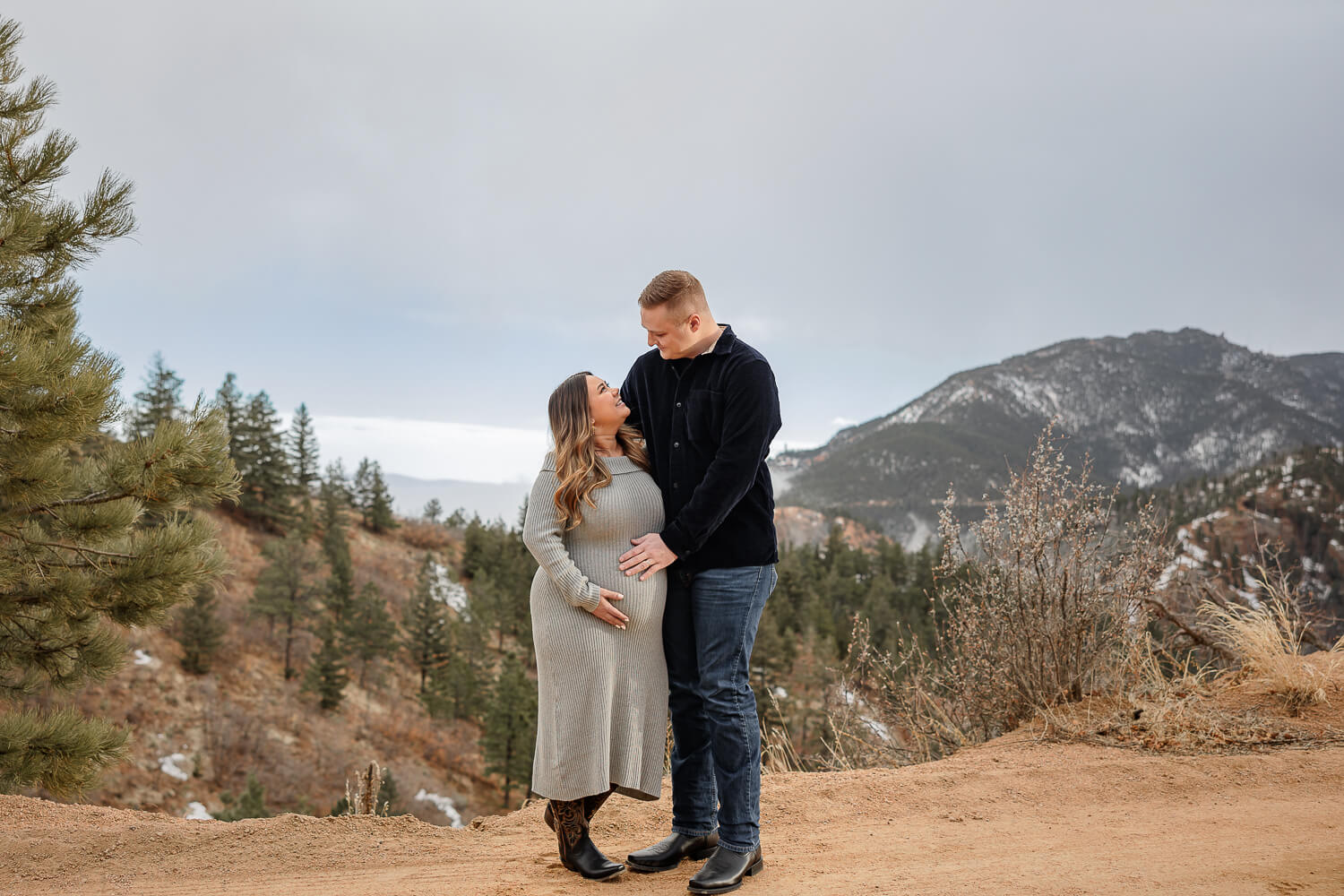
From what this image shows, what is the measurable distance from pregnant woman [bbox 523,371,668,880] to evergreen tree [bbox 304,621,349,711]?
96.0ft

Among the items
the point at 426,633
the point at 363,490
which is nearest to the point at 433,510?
the point at 363,490

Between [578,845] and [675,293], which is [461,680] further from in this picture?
[675,293]

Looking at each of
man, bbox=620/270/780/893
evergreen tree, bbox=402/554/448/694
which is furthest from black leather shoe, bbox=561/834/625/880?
evergreen tree, bbox=402/554/448/694

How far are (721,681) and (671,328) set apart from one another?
121cm

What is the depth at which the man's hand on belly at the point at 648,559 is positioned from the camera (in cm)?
280

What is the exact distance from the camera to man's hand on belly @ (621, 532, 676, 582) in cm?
280

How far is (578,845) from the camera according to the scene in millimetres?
2930

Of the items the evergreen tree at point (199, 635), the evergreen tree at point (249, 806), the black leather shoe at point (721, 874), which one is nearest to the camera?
the black leather shoe at point (721, 874)

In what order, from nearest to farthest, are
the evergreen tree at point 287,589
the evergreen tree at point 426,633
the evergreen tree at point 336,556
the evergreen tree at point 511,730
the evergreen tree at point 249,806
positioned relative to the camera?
the evergreen tree at point 249,806 < the evergreen tree at point 511,730 < the evergreen tree at point 287,589 < the evergreen tree at point 336,556 < the evergreen tree at point 426,633

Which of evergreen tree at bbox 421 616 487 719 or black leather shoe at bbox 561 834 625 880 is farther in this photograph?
evergreen tree at bbox 421 616 487 719

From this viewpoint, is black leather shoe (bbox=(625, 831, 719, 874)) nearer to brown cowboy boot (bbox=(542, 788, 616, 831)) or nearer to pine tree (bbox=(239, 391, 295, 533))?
brown cowboy boot (bbox=(542, 788, 616, 831))

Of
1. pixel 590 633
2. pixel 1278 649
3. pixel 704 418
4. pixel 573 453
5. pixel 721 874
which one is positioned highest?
pixel 704 418

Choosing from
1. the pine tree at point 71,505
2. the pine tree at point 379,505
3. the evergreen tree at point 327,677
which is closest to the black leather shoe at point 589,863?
the pine tree at point 71,505

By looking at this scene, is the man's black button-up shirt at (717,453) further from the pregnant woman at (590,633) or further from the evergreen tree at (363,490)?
the evergreen tree at (363,490)
